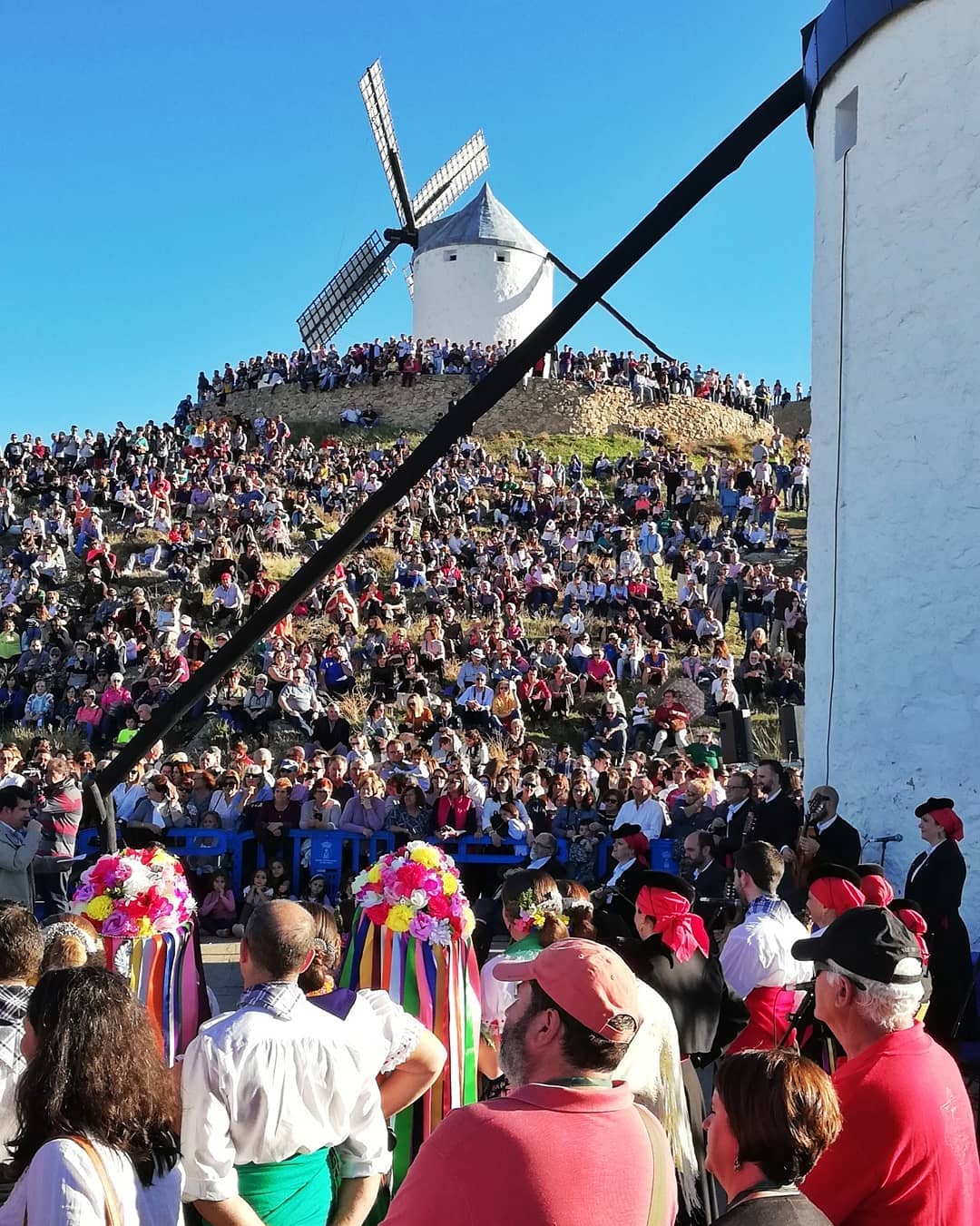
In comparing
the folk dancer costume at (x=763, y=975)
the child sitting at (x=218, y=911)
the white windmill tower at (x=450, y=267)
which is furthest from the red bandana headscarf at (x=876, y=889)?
the white windmill tower at (x=450, y=267)

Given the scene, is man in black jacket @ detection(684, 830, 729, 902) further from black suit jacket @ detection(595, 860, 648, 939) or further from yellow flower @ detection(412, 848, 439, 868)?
yellow flower @ detection(412, 848, 439, 868)

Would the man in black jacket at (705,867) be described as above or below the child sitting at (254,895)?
above

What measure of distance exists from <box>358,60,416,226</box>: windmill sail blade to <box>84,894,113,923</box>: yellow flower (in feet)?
164

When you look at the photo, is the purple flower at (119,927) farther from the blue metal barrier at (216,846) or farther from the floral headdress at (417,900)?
the blue metal barrier at (216,846)

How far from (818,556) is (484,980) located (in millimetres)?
6385

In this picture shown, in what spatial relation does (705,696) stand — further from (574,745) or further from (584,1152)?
(584,1152)

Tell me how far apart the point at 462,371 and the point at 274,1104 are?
40.9 metres

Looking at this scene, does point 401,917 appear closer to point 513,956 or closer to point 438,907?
point 438,907

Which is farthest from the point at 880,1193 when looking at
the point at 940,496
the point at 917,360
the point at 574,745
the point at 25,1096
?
the point at 574,745

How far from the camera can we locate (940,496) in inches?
357

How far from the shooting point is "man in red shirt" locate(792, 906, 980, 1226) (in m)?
2.78

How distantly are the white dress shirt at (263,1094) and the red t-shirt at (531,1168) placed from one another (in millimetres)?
996

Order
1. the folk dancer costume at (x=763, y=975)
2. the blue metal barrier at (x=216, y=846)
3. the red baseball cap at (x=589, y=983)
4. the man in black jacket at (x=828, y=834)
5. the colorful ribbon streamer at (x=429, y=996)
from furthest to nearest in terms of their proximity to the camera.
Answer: the blue metal barrier at (x=216, y=846)
the man in black jacket at (x=828, y=834)
the folk dancer costume at (x=763, y=975)
the colorful ribbon streamer at (x=429, y=996)
the red baseball cap at (x=589, y=983)

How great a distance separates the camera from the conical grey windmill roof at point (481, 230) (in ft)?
158
